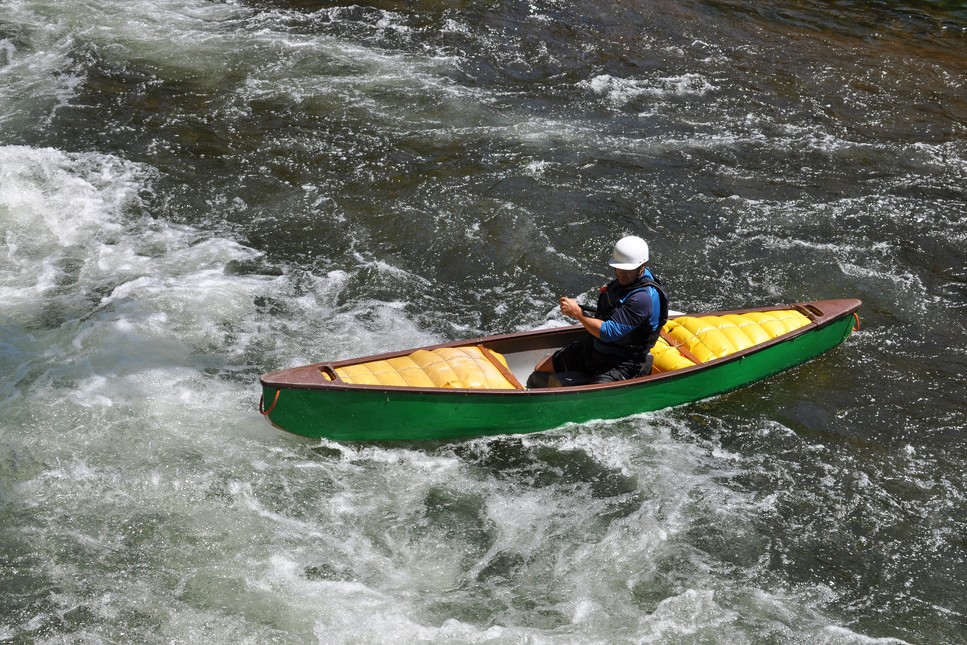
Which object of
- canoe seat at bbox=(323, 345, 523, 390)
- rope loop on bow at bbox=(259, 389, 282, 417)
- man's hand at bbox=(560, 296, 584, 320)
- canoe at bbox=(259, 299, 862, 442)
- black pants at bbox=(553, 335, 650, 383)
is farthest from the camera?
black pants at bbox=(553, 335, 650, 383)

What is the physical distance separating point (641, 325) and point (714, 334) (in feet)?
3.85

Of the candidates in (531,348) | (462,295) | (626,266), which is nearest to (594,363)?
(531,348)

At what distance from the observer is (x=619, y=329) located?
738 centimetres

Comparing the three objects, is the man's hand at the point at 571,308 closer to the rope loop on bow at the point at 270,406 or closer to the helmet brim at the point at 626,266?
the helmet brim at the point at 626,266

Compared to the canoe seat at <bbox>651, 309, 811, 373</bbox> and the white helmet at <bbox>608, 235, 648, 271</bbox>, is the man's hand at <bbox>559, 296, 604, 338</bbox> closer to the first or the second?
the white helmet at <bbox>608, 235, 648, 271</bbox>

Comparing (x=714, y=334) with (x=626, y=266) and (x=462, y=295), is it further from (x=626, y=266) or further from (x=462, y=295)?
(x=462, y=295)

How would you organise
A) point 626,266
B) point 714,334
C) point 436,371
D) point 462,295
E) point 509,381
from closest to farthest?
point 626,266, point 436,371, point 509,381, point 714,334, point 462,295

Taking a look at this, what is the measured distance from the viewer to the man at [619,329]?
722 cm

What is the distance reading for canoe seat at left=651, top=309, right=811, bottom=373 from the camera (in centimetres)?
809

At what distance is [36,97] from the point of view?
13.4 m

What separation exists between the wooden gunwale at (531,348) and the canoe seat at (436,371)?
0.27 feet

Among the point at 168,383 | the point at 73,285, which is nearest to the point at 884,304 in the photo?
the point at 168,383

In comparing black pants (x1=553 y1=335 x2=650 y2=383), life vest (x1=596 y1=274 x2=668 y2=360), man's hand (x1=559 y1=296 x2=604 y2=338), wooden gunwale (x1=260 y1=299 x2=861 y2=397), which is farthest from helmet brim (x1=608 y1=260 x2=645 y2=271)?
wooden gunwale (x1=260 y1=299 x2=861 y2=397)

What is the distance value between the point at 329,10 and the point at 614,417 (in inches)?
454
